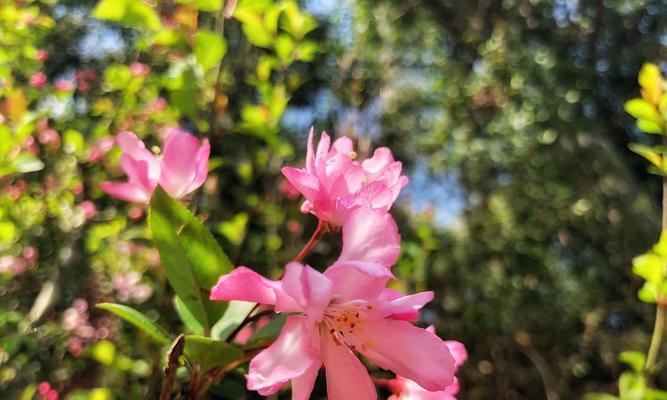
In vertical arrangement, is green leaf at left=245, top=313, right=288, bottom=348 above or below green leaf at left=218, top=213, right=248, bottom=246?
above

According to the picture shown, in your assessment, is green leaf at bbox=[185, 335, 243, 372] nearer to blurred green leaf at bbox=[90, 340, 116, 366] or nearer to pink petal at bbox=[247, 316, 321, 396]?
pink petal at bbox=[247, 316, 321, 396]

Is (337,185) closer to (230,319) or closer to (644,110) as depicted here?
(230,319)

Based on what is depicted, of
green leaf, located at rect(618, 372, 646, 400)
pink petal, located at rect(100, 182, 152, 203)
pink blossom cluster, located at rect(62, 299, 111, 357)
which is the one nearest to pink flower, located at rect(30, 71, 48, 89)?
pink blossom cluster, located at rect(62, 299, 111, 357)

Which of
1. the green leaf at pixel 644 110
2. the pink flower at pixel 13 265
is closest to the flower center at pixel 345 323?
the green leaf at pixel 644 110

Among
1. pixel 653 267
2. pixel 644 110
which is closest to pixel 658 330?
pixel 653 267

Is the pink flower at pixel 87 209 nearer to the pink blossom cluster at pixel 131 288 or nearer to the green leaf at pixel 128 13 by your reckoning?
the pink blossom cluster at pixel 131 288

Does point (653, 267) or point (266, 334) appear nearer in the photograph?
point (266, 334)
